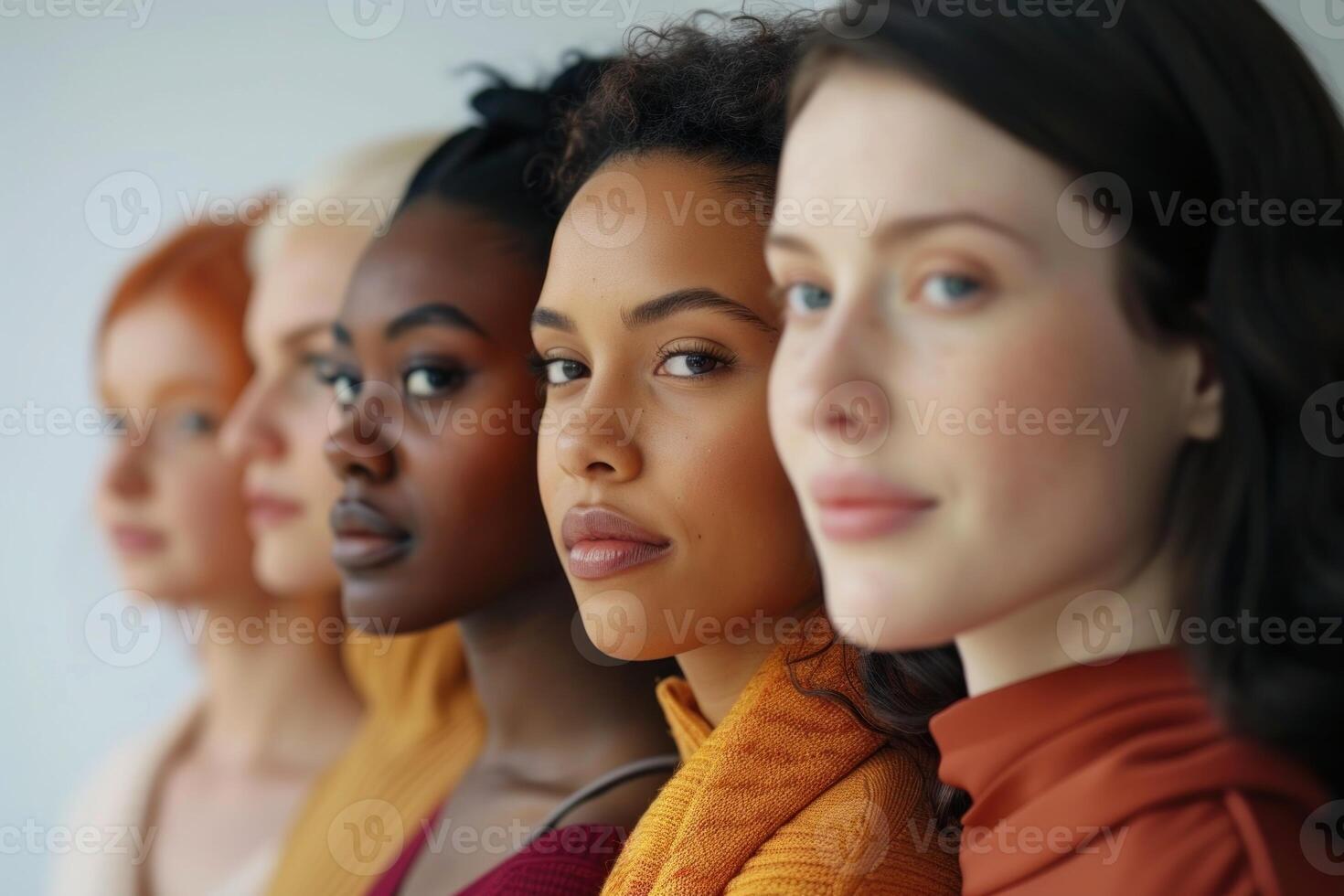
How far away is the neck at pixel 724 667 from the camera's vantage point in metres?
1.07

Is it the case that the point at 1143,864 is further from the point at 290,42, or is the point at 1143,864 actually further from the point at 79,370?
the point at 79,370

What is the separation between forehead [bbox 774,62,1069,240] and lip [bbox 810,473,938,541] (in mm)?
143

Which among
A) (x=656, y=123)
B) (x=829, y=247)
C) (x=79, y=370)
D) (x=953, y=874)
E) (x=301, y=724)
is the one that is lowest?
(x=953, y=874)

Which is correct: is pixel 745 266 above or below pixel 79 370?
below

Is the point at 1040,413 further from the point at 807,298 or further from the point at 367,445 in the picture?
the point at 367,445

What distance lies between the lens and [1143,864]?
2.26 feet

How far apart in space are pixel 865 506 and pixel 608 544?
1.04ft

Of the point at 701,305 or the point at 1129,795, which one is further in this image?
the point at 701,305

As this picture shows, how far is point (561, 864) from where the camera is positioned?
118 centimetres

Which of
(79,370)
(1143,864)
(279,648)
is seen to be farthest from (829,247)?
(79,370)

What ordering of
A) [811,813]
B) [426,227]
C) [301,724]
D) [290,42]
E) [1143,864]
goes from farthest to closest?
1. [290,42]
2. [301,724]
3. [426,227]
4. [811,813]
5. [1143,864]

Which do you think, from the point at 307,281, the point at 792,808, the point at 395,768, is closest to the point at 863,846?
the point at 792,808

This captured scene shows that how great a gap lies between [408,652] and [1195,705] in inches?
45.7

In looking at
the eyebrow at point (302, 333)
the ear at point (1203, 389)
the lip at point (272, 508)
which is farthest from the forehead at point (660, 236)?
the lip at point (272, 508)
